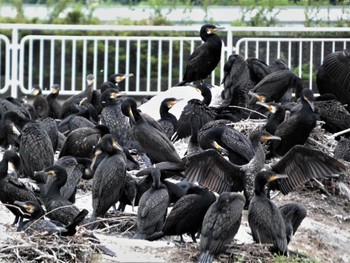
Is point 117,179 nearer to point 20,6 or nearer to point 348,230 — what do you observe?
point 348,230

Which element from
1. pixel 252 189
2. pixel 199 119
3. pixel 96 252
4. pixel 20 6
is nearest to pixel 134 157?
pixel 199 119

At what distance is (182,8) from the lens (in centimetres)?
3688

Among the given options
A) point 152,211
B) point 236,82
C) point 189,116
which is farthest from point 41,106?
point 152,211

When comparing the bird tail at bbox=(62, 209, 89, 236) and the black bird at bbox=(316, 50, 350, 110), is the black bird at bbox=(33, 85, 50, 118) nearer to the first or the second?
the black bird at bbox=(316, 50, 350, 110)

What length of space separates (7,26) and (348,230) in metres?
10.9

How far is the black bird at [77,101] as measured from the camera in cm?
2488

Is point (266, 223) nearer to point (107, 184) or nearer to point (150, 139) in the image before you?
point (107, 184)

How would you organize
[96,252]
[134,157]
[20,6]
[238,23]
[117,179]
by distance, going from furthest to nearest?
[20,6]
[238,23]
[134,157]
[117,179]
[96,252]

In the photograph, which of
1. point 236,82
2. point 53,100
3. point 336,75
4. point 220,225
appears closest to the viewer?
point 220,225

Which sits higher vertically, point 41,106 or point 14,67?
point 14,67

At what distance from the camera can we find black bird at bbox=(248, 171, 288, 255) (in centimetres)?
1552

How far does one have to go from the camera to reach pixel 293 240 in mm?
17312

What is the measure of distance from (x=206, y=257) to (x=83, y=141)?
4829 mm

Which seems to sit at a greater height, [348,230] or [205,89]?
[205,89]
